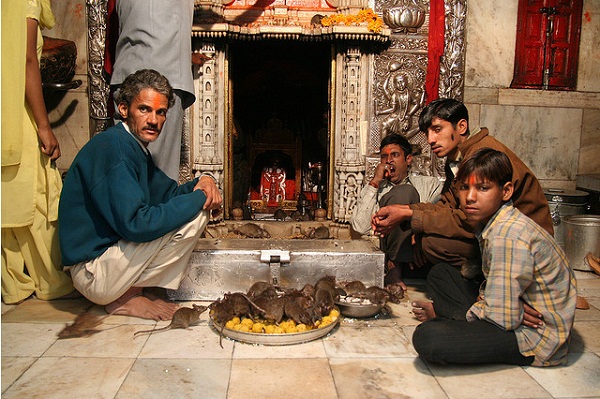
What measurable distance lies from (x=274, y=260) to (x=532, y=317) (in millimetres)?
1943

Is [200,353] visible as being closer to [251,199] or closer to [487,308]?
[487,308]

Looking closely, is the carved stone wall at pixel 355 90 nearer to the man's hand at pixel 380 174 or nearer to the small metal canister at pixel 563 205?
the small metal canister at pixel 563 205

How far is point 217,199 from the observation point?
4078mm

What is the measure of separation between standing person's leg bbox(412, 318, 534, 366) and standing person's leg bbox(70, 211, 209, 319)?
1.72 meters

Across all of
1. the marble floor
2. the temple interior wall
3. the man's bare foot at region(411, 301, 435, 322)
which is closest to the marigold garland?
the temple interior wall

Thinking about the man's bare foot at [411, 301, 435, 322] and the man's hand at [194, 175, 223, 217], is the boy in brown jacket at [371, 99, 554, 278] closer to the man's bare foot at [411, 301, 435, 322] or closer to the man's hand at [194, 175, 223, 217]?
the man's bare foot at [411, 301, 435, 322]

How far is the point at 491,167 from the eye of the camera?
10.5 feet

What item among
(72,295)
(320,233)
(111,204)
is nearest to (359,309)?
(111,204)

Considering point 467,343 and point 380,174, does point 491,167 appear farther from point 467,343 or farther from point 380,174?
point 380,174

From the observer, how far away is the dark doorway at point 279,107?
8609 mm

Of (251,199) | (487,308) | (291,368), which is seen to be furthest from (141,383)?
(251,199)

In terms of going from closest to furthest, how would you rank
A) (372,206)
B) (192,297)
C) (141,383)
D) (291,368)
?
1. (141,383)
2. (291,368)
3. (192,297)
4. (372,206)

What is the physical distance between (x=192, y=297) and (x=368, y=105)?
3.43 m

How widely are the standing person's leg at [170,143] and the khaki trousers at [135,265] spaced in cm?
134
